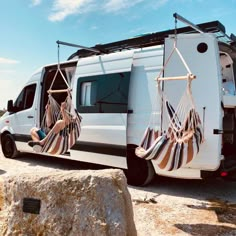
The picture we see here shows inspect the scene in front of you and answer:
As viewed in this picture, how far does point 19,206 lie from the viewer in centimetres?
294

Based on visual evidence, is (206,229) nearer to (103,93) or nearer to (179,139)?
(179,139)

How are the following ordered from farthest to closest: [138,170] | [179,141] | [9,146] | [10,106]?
[9,146] → [10,106] → [138,170] → [179,141]

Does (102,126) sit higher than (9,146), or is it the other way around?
(102,126)

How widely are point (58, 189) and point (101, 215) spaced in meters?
0.45

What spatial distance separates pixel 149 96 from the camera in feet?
16.9

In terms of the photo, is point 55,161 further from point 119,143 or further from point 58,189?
point 58,189

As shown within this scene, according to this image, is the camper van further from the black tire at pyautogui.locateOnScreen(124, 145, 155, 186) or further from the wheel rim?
the wheel rim

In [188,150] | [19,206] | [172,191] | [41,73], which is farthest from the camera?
[41,73]

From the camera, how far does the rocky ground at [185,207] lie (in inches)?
145

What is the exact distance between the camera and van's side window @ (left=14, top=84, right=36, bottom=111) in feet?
25.0

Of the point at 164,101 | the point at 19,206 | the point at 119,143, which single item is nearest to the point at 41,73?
the point at 119,143

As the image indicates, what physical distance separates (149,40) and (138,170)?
7.69ft

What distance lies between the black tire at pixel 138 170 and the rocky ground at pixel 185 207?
0.13 meters

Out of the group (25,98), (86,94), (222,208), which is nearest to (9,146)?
(25,98)
